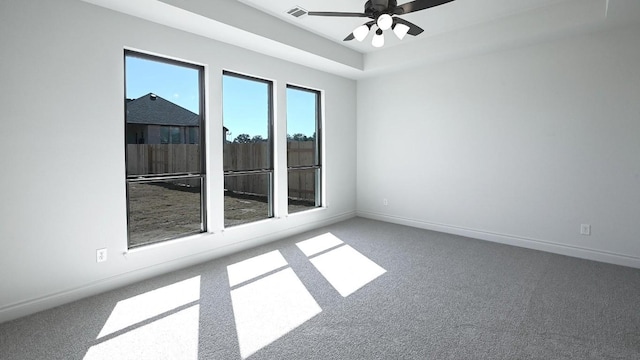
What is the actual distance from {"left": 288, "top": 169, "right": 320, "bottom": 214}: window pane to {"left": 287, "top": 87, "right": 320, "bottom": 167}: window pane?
0.17 meters

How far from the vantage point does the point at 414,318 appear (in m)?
2.53

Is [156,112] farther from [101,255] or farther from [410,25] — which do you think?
[410,25]

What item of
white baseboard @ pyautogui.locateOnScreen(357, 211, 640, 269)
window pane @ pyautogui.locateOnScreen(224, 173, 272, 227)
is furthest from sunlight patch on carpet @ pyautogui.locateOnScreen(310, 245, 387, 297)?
white baseboard @ pyautogui.locateOnScreen(357, 211, 640, 269)

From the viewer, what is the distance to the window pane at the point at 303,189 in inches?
205

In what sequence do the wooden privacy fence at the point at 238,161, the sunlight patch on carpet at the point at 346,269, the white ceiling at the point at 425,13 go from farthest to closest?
1. the white ceiling at the point at 425,13
2. the wooden privacy fence at the point at 238,161
3. the sunlight patch on carpet at the point at 346,269

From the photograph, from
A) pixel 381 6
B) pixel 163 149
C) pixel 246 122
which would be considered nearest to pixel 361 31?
pixel 381 6

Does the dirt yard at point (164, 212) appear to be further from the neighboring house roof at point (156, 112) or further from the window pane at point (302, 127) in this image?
the window pane at point (302, 127)

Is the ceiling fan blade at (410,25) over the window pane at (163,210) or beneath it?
over

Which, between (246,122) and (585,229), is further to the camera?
(246,122)

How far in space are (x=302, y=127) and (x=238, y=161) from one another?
4.73 ft

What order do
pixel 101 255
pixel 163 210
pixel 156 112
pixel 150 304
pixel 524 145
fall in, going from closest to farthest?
pixel 150 304 → pixel 101 255 → pixel 156 112 → pixel 163 210 → pixel 524 145

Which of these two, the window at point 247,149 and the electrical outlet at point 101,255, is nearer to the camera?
the electrical outlet at point 101,255

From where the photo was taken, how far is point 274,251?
4191mm

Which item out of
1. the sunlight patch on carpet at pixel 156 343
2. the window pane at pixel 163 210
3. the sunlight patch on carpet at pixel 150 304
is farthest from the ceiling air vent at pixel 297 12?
the sunlight patch on carpet at pixel 156 343
